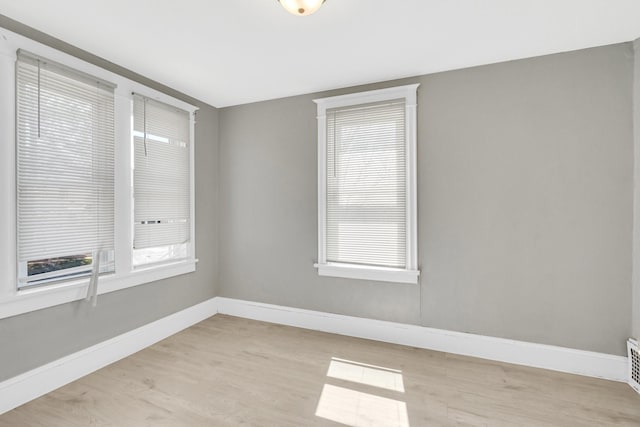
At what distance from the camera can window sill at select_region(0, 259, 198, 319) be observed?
2051 mm

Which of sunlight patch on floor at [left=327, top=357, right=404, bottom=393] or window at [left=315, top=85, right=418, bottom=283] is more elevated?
window at [left=315, top=85, right=418, bottom=283]

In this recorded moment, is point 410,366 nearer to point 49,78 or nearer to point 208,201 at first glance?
point 208,201

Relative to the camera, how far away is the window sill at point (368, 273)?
2.98 m

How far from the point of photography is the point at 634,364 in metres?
2.25

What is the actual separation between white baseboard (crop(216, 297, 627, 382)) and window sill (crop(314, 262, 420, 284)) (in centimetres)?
46

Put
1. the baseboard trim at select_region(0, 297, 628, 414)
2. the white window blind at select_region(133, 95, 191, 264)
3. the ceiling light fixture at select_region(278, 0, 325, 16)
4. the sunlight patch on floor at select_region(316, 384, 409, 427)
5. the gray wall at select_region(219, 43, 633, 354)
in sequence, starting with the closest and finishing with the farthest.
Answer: the ceiling light fixture at select_region(278, 0, 325, 16) < the sunlight patch on floor at select_region(316, 384, 409, 427) < the baseboard trim at select_region(0, 297, 628, 414) < the gray wall at select_region(219, 43, 633, 354) < the white window blind at select_region(133, 95, 191, 264)

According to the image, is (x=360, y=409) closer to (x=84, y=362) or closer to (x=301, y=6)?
(x=84, y=362)

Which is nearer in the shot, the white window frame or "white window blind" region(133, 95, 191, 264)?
the white window frame

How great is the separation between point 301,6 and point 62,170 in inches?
85.5

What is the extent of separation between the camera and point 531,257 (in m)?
2.60

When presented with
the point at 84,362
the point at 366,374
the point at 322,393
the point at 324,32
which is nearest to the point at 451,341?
the point at 366,374

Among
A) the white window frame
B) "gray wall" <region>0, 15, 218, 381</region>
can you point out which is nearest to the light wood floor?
"gray wall" <region>0, 15, 218, 381</region>

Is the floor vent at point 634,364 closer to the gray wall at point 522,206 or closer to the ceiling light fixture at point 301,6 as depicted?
the gray wall at point 522,206

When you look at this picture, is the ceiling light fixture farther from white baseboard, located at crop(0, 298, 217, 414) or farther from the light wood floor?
white baseboard, located at crop(0, 298, 217, 414)
